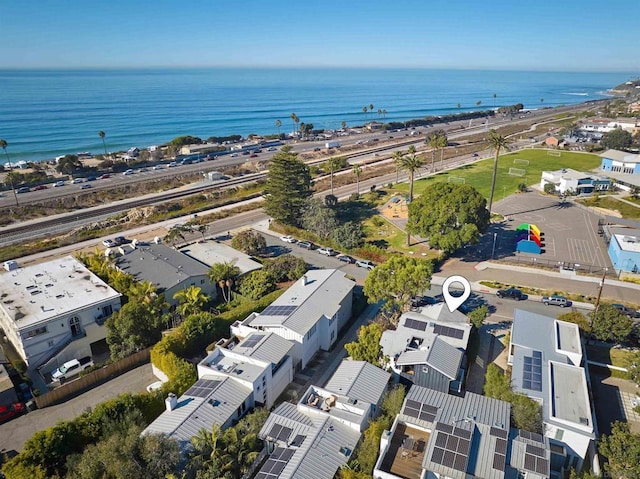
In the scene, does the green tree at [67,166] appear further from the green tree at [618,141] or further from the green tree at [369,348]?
the green tree at [618,141]

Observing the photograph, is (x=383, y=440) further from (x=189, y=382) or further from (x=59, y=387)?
(x=59, y=387)

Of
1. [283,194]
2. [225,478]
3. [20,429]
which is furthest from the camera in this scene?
[283,194]

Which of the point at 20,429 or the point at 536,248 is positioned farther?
the point at 536,248

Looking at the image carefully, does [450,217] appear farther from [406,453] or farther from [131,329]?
[131,329]

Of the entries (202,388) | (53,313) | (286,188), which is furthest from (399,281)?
(286,188)

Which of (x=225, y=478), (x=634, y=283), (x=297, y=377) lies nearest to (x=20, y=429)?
(x=225, y=478)

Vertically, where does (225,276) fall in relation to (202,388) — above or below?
below

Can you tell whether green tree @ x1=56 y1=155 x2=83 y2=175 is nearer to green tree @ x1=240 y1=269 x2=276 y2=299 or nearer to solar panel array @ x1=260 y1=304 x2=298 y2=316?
green tree @ x1=240 y1=269 x2=276 y2=299
